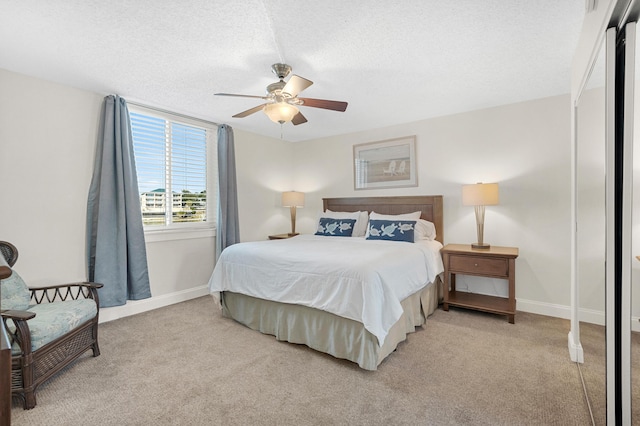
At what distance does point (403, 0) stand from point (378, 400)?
2429 millimetres

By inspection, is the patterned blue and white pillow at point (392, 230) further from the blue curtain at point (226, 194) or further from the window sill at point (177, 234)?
the window sill at point (177, 234)

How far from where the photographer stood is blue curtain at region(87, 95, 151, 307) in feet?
10.5

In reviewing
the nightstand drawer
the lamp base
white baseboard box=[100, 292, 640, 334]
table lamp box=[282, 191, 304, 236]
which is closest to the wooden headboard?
table lamp box=[282, 191, 304, 236]

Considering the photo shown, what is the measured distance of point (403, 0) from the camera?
184 centimetres

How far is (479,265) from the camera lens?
3.32 meters

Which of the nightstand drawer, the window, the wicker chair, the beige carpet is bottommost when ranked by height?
the beige carpet

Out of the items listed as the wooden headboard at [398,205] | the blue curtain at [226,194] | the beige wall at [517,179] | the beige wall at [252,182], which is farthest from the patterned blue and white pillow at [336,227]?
the blue curtain at [226,194]

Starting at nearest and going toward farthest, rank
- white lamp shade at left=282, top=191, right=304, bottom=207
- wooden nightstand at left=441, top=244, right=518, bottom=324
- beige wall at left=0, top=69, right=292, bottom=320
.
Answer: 1. beige wall at left=0, top=69, right=292, bottom=320
2. wooden nightstand at left=441, top=244, right=518, bottom=324
3. white lamp shade at left=282, top=191, right=304, bottom=207

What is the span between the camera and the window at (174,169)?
3721 millimetres

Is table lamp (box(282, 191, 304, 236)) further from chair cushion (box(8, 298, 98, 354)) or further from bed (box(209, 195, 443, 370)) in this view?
chair cushion (box(8, 298, 98, 354))

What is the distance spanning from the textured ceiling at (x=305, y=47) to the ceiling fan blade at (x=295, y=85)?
0.28 meters

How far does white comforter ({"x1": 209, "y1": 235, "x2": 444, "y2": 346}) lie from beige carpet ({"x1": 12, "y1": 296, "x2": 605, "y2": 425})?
0.41 metres

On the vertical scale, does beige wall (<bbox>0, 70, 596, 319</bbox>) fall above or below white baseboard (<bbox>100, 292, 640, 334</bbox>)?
above

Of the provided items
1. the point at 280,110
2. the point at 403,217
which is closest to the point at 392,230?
the point at 403,217
